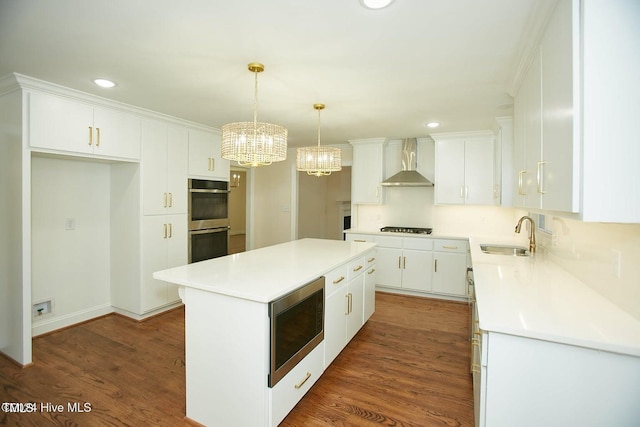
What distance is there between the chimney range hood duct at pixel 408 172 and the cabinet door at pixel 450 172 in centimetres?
21

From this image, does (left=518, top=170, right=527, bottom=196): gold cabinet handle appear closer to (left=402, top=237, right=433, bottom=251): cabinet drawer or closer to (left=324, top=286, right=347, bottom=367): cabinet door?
(left=324, top=286, right=347, bottom=367): cabinet door

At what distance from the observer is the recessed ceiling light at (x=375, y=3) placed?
4.79 feet

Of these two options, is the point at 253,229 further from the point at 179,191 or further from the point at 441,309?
the point at 441,309

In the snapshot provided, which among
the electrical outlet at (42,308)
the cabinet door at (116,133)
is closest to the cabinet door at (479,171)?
the cabinet door at (116,133)

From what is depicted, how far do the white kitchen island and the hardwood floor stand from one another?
0.85 ft

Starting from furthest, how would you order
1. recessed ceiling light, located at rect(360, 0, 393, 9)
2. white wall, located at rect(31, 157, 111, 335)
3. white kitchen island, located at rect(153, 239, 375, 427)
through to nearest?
white wall, located at rect(31, 157, 111, 335)
white kitchen island, located at rect(153, 239, 375, 427)
recessed ceiling light, located at rect(360, 0, 393, 9)

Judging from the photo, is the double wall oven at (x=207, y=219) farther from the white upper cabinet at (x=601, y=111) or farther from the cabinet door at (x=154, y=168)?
the white upper cabinet at (x=601, y=111)

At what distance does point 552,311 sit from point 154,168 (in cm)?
370

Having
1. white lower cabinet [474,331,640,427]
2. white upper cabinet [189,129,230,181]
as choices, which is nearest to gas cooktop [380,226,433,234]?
white upper cabinet [189,129,230,181]

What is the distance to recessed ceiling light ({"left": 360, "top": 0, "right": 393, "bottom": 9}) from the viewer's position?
146 cm

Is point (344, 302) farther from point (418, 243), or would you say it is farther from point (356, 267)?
point (418, 243)

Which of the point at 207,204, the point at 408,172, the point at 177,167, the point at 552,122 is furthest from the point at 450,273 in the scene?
the point at 177,167

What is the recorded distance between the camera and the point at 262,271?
6.72 feet

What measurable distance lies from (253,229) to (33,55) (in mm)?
3974
